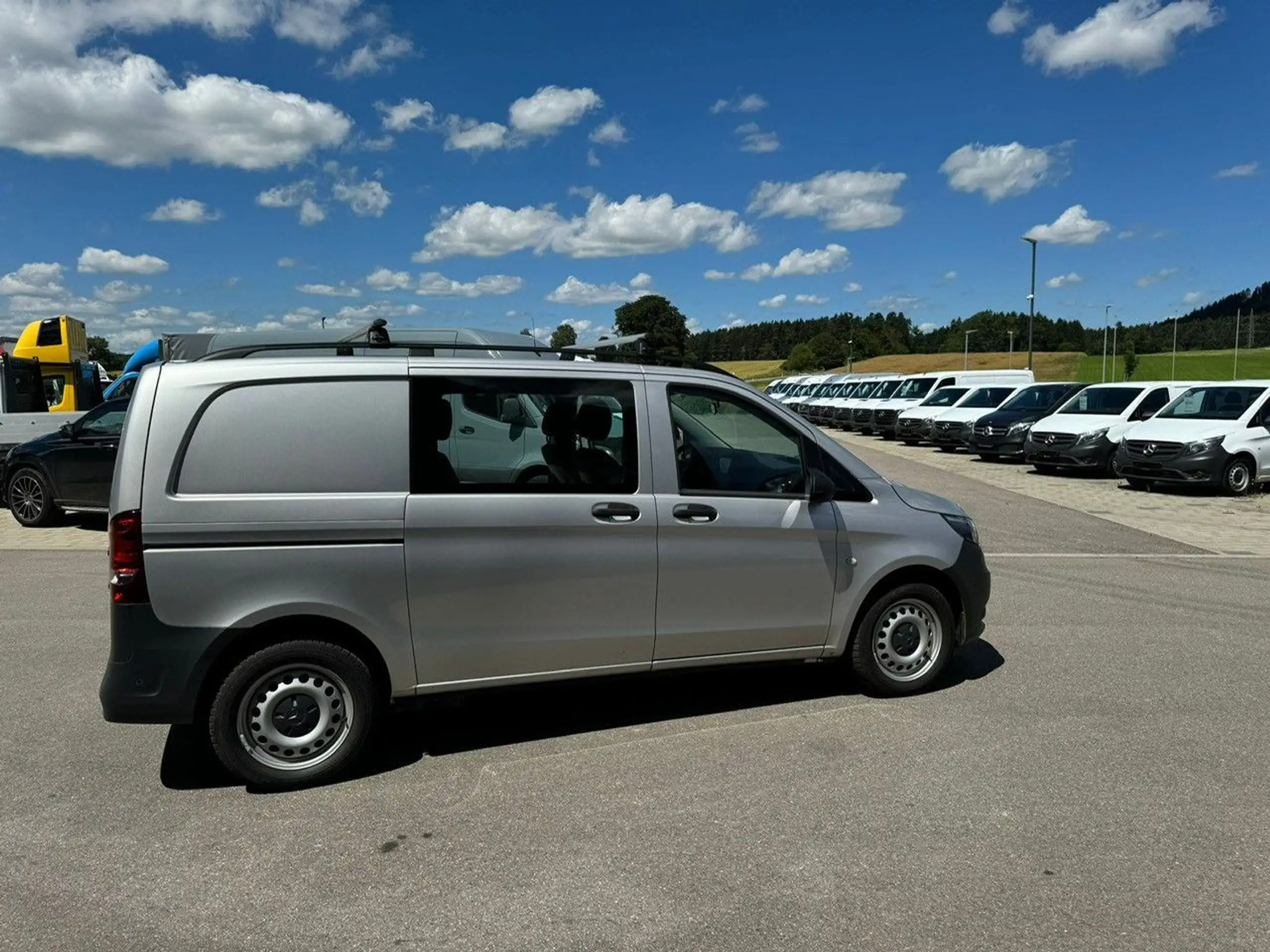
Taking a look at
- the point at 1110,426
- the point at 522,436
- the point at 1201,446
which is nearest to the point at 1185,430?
the point at 1201,446

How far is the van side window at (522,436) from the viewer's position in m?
4.43

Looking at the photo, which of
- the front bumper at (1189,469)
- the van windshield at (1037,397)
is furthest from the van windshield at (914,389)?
the front bumper at (1189,469)

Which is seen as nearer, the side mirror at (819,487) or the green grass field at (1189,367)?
the side mirror at (819,487)

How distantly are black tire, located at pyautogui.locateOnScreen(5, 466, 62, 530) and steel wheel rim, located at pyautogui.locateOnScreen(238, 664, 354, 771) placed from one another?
9996 mm

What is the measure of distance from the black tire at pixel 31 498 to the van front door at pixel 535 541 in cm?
1029

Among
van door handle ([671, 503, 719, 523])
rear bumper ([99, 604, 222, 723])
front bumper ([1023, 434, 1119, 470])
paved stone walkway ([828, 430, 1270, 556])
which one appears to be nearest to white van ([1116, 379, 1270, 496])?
paved stone walkway ([828, 430, 1270, 556])

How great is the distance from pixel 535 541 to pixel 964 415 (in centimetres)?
2135

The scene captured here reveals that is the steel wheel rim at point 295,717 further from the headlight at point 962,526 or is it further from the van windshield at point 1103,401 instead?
the van windshield at point 1103,401

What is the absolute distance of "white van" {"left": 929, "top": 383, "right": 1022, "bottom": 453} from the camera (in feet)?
76.8

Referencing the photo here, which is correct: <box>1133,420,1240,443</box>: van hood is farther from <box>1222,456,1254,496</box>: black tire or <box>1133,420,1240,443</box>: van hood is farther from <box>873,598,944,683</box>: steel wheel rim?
<box>873,598,944,683</box>: steel wheel rim

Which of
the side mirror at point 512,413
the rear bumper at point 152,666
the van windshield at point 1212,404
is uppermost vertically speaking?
the van windshield at point 1212,404

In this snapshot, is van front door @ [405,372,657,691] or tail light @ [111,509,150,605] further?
van front door @ [405,372,657,691]

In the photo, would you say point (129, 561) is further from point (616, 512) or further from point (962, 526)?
point (962, 526)

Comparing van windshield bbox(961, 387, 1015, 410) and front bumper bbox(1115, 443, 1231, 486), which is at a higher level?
van windshield bbox(961, 387, 1015, 410)
